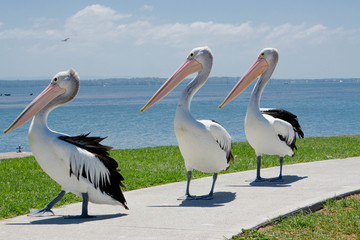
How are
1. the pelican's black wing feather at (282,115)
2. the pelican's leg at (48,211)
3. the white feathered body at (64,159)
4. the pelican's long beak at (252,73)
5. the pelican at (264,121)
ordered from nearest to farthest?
1. the white feathered body at (64,159)
2. the pelican's leg at (48,211)
3. the pelican at (264,121)
4. the pelican's long beak at (252,73)
5. the pelican's black wing feather at (282,115)

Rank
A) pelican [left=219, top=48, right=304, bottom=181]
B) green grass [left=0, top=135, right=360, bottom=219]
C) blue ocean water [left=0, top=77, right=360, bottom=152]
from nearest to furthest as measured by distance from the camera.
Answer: green grass [left=0, top=135, right=360, bottom=219] < pelican [left=219, top=48, right=304, bottom=181] < blue ocean water [left=0, top=77, right=360, bottom=152]

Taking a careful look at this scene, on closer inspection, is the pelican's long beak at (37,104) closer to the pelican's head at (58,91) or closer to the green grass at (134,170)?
the pelican's head at (58,91)

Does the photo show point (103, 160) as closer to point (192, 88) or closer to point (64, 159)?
point (64, 159)

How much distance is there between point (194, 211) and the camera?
18.6ft

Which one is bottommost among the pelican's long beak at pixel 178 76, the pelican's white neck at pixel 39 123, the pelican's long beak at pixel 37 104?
the pelican's white neck at pixel 39 123

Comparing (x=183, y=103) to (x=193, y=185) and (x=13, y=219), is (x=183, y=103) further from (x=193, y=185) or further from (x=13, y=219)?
(x=13, y=219)

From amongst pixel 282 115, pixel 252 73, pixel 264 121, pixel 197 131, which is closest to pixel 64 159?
pixel 197 131

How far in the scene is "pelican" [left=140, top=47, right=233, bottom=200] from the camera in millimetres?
6383

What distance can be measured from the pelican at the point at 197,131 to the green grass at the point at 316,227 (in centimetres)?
150

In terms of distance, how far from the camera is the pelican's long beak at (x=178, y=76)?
6635mm

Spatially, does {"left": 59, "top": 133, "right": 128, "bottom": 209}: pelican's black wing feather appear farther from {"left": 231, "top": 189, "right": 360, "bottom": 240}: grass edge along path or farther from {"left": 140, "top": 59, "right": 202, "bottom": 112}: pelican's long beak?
{"left": 231, "top": 189, "right": 360, "bottom": 240}: grass edge along path

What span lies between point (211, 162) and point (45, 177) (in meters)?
3.77

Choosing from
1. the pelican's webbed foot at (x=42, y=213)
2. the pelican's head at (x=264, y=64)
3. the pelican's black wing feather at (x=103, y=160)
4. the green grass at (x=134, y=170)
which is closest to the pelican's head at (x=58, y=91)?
the pelican's black wing feather at (x=103, y=160)

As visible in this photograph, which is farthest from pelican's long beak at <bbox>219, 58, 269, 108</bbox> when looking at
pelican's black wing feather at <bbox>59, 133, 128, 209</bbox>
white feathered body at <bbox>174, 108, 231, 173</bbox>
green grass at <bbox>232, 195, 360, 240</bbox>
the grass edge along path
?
pelican's black wing feather at <bbox>59, 133, 128, 209</bbox>
